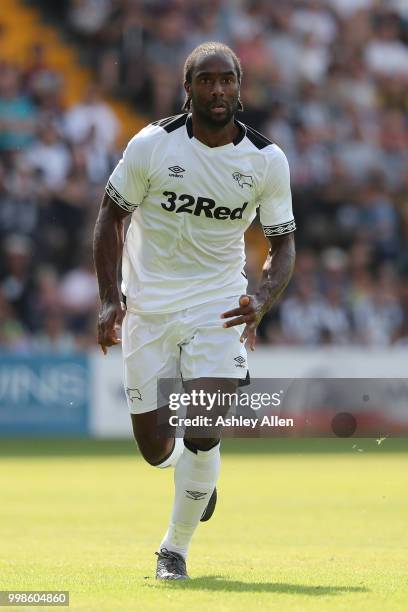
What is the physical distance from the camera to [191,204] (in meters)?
7.27

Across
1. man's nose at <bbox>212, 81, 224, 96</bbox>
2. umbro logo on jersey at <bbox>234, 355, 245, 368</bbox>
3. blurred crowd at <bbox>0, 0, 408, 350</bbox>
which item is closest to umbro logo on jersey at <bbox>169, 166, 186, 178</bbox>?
man's nose at <bbox>212, 81, 224, 96</bbox>

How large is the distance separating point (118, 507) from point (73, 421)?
722 cm

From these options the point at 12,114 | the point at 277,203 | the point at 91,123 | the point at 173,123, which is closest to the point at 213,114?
the point at 173,123

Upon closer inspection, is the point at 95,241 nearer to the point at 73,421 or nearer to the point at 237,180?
the point at 237,180

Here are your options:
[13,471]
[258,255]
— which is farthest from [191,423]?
[258,255]

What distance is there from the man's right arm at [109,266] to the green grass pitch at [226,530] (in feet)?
4.17

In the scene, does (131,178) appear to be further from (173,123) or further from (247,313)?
(247,313)

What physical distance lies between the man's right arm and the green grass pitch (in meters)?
1.27

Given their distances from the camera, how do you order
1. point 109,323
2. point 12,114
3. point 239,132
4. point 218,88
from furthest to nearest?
point 12,114
point 239,132
point 109,323
point 218,88

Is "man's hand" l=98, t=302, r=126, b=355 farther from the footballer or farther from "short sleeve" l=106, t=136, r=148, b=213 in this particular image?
"short sleeve" l=106, t=136, r=148, b=213

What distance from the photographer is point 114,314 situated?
7137 mm

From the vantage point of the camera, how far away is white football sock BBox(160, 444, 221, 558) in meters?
7.28

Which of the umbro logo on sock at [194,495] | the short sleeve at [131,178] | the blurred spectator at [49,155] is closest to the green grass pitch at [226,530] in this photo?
the umbro logo on sock at [194,495]

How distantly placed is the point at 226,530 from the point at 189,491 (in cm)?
255
